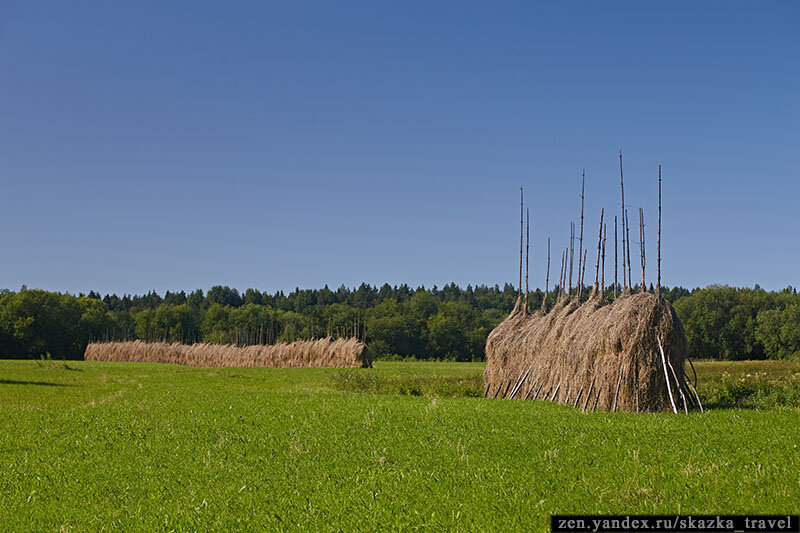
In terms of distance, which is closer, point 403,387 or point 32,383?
point 403,387

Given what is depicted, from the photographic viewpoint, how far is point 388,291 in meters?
182

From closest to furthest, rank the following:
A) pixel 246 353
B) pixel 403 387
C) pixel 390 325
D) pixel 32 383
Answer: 1. pixel 403 387
2. pixel 32 383
3. pixel 246 353
4. pixel 390 325

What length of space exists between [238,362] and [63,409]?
51.9 meters

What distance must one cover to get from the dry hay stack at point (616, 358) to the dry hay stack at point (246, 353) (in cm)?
3352

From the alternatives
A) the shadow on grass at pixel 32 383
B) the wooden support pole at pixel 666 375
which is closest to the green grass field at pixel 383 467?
the wooden support pole at pixel 666 375

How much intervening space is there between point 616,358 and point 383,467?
1003cm

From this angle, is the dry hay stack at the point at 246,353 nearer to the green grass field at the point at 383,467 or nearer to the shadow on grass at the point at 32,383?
the shadow on grass at the point at 32,383

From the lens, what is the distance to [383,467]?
1077 centimetres

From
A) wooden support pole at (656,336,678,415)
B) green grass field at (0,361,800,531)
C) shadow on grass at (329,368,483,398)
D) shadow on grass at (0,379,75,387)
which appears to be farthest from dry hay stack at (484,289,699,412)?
shadow on grass at (0,379,75,387)

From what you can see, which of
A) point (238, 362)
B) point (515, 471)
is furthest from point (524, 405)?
point (238, 362)

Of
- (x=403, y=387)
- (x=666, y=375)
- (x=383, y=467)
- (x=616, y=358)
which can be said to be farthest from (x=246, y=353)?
(x=383, y=467)

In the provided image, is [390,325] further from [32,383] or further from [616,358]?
[616,358]

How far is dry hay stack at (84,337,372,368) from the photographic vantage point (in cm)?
5762

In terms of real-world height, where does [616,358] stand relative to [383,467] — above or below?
above
